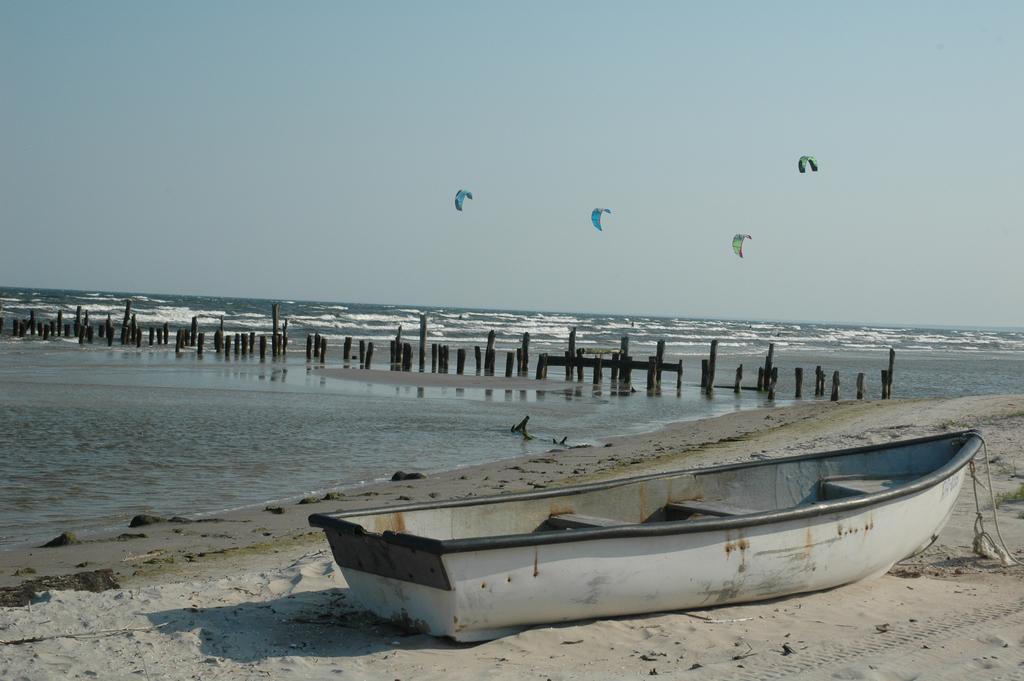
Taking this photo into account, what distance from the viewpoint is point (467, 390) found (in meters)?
25.6

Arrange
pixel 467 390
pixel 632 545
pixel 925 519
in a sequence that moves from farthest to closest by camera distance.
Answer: pixel 467 390 → pixel 925 519 → pixel 632 545

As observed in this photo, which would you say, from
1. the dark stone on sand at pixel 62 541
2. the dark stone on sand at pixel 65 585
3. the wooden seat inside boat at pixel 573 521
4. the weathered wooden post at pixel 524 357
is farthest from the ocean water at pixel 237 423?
the wooden seat inside boat at pixel 573 521

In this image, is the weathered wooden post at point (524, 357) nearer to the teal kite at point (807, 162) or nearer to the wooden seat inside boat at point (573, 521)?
the teal kite at point (807, 162)

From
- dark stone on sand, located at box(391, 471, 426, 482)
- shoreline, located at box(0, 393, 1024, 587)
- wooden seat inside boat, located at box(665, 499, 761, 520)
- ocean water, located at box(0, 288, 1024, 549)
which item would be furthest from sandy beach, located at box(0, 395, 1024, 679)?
dark stone on sand, located at box(391, 471, 426, 482)

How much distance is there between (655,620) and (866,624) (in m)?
1.16

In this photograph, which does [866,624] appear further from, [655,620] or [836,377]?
[836,377]

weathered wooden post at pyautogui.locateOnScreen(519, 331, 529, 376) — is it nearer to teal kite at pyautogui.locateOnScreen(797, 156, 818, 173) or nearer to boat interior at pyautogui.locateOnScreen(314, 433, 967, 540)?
teal kite at pyautogui.locateOnScreen(797, 156, 818, 173)

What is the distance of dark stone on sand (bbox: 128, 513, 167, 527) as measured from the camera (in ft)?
28.9

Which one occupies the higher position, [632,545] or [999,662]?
[632,545]

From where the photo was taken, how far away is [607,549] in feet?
17.6

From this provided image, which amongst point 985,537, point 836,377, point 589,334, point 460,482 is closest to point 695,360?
point 836,377

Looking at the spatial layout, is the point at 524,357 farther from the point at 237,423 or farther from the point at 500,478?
the point at 500,478

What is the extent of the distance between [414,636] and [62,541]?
402 centimetres

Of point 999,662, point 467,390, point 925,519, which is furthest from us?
point 467,390
